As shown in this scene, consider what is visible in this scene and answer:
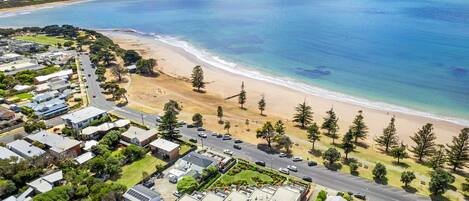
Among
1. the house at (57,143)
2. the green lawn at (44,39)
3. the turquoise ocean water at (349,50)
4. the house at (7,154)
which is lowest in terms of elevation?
the house at (7,154)

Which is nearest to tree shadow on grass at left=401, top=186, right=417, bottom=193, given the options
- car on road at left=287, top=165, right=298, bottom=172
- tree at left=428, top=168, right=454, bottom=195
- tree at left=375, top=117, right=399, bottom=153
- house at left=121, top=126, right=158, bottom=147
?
tree at left=428, top=168, right=454, bottom=195

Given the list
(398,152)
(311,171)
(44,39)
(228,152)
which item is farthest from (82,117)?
(44,39)

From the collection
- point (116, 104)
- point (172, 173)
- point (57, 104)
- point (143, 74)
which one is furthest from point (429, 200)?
point (143, 74)

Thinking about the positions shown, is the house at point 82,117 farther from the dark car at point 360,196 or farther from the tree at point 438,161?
the tree at point 438,161

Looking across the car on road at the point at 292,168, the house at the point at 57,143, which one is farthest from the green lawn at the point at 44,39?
the car on road at the point at 292,168

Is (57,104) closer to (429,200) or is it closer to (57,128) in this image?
(57,128)

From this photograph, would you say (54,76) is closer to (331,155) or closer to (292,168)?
(292,168)
